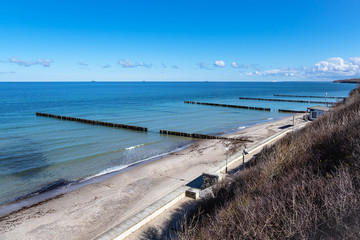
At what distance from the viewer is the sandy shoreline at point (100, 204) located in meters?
11.3

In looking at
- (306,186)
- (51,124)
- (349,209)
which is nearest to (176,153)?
(306,186)

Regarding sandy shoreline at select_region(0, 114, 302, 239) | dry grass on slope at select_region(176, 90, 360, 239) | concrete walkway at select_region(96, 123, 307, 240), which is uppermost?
dry grass on slope at select_region(176, 90, 360, 239)

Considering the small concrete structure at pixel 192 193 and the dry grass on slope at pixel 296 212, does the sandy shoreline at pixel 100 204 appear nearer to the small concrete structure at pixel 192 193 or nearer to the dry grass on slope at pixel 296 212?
the small concrete structure at pixel 192 193

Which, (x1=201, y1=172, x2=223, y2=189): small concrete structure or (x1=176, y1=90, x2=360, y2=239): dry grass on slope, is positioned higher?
(x1=176, y1=90, x2=360, y2=239): dry grass on slope

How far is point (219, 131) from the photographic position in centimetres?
3562

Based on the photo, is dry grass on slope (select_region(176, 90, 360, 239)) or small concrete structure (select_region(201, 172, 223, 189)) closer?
dry grass on slope (select_region(176, 90, 360, 239))

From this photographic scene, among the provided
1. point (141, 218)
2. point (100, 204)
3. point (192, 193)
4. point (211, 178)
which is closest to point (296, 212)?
point (141, 218)

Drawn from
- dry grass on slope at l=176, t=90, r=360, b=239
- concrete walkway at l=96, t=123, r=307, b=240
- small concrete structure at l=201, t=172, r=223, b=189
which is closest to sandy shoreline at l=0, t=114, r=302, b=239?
concrete walkway at l=96, t=123, r=307, b=240

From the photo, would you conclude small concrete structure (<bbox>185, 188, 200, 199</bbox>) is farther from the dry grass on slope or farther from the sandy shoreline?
the sandy shoreline

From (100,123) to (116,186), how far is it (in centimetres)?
2546

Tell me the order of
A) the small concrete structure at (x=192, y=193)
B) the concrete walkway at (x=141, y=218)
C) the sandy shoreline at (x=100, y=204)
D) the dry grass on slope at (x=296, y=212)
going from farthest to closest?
the sandy shoreline at (x=100, y=204) → the small concrete structure at (x=192, y=193) → the concrete walkway at (x=141, y=218) → the dry grass on slope at (x=296, y=212)

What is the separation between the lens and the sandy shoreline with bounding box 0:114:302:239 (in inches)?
444

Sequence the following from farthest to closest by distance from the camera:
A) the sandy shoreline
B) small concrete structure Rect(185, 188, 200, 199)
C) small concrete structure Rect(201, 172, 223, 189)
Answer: small concrete structure Rect(201, 172, 223, 189) → the sandy shoreline → small concrete structure Rect(185, 188, 200, 199)

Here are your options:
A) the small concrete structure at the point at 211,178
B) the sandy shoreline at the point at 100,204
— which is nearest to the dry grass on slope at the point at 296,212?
the small concrete structure at the point at 211,178
